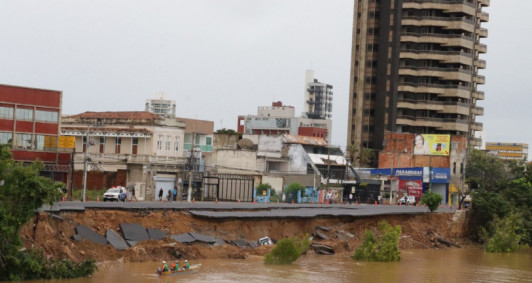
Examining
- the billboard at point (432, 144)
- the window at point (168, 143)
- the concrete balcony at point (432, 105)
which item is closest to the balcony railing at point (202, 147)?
the window at point (168, 143)

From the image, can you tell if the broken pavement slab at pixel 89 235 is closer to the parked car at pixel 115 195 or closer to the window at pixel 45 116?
→ the parked car at pixel 115 195

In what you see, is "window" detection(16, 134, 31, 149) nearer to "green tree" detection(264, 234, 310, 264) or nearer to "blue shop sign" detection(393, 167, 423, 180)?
"green tree" detection(264, 234, 310, 264)

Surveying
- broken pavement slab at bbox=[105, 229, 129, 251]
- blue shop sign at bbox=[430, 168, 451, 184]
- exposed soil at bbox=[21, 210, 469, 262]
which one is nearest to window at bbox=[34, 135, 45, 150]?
exposed soil at bbox=[21, 210, 469, 262]

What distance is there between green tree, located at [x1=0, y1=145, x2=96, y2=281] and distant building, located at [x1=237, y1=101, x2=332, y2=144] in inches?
3989

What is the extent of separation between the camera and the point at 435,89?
415 ft

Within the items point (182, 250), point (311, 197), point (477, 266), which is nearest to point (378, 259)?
point (477, 266)

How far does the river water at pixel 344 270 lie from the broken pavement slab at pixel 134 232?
2832 millimetres

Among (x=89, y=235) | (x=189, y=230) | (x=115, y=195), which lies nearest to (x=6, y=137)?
(x=115, y=195)

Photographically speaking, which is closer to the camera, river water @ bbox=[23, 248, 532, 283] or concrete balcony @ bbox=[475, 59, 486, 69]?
river water @ bbox=[23, 248, 532, 283]

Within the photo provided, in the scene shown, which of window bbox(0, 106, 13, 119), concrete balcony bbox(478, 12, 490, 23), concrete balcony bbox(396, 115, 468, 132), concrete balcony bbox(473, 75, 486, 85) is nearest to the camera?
window bbox(0, 106, 13, 119)

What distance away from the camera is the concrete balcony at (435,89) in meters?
126

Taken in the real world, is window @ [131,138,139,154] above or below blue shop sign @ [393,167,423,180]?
above

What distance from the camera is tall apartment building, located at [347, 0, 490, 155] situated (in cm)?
12594

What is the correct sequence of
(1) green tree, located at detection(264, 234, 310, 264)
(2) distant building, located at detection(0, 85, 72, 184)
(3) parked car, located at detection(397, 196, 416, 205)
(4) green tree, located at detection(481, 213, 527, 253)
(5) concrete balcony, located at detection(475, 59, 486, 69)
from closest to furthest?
(1) green tree, located at detection(264, 234, 310, 264), (2) distant building, located at detection(0, 85, 72, 184), (4) green tree, located at detection(481, 213, 527, 253), (3) parked car, located at detection(397, 196, 416, 205), (5) concrete balcony, located at detection(475, 59, 486, 69)
